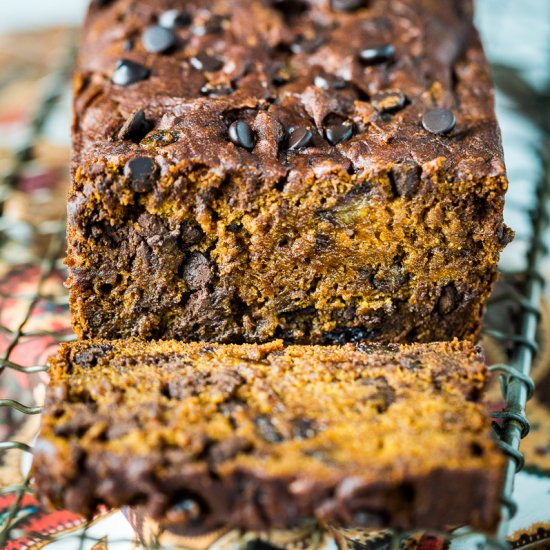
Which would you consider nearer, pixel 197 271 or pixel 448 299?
pixel 197 271

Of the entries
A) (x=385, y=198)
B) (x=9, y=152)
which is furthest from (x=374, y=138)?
(x=9, y=152)

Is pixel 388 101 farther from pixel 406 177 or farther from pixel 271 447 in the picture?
pixel 271 447

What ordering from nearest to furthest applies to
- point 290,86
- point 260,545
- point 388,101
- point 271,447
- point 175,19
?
point 271,447, point 260,545, point 388,101, point 290,86, point 175,19

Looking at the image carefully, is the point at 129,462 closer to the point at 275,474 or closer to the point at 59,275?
the point at 275,474

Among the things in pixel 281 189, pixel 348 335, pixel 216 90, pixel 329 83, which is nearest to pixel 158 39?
pixel 216 90

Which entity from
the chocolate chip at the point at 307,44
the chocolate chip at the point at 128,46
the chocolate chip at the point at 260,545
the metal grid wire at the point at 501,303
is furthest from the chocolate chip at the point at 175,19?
the chocolate chip at the point at 260,545

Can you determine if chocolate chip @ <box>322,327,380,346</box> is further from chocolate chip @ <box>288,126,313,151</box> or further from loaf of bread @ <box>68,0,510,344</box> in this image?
chocolate chip @ <box>288,126,313,151</box>
